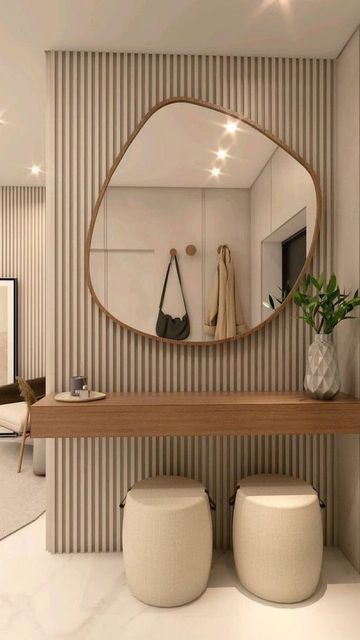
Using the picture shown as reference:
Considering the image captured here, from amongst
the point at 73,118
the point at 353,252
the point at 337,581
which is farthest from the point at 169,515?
the point at 73,118

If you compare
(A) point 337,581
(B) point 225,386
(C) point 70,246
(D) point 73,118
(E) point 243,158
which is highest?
(D) point 73,118

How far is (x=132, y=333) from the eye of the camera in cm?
214

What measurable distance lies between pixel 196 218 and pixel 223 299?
40cm

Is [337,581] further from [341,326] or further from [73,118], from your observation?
[73,118]

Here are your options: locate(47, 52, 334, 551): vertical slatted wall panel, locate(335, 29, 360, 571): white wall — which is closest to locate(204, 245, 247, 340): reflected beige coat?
locate(47, 52, 334, 551): vertical slatted wall panel

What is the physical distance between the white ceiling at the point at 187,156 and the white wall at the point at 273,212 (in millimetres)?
82

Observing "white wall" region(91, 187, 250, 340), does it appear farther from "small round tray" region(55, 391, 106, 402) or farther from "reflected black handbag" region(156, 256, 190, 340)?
"small round tray" region(55, 391, 106, 402)

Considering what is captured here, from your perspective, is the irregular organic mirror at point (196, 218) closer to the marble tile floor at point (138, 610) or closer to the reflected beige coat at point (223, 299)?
the reflected beige coat at point (223, 299)

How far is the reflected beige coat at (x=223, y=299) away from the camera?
6.93ft

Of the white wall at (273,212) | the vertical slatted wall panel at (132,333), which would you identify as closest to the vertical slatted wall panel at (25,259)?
the vertical slatted wall panel at (132,333)

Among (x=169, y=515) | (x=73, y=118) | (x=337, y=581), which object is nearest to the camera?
(x=169, y=515)

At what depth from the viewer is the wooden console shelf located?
1.77 meters

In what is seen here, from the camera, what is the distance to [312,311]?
191 centimetres

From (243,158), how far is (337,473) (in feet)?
5.17
